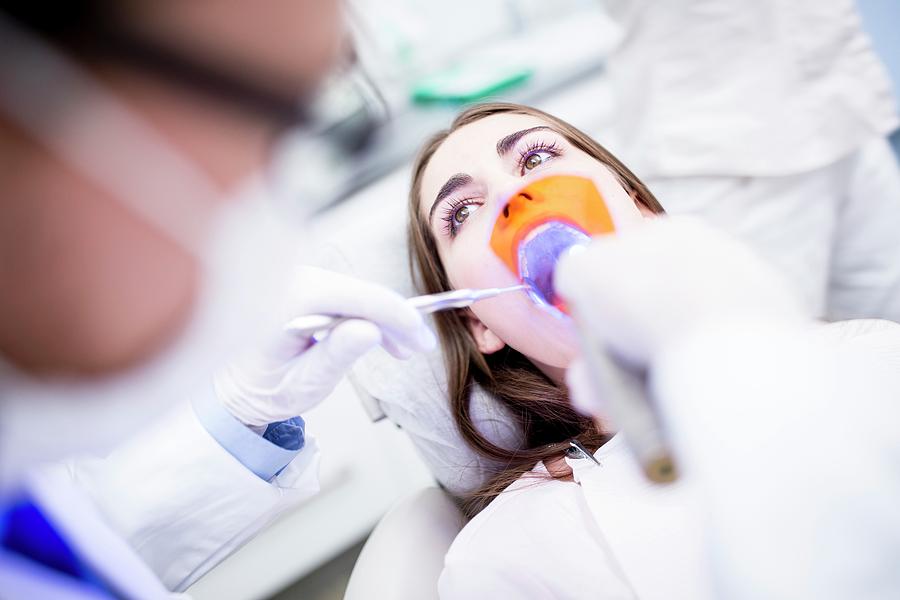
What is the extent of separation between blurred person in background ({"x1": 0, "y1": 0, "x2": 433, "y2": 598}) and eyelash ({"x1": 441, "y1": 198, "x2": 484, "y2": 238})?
0.60 meters

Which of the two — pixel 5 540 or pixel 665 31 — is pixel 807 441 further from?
pixel 665 31

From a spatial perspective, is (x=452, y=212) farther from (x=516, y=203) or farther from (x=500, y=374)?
(x=500, y=374)

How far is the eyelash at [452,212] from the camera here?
1166 millimetres

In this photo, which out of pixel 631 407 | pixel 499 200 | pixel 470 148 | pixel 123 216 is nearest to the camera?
pixel 123 216

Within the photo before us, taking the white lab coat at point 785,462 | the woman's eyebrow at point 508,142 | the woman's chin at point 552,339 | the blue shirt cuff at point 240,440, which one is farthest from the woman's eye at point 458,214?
the white lab coat at point 785,462

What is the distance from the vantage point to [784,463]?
0.51 m

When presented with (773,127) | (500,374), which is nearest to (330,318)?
(500,374)

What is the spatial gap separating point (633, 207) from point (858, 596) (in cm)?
71

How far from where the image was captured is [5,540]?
71cm

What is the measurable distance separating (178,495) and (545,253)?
0.70 m

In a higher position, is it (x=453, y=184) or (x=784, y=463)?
(x=453, y=184)

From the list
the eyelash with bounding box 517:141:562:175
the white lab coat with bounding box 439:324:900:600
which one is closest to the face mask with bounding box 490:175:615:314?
the eyelash with bounding box 517:141:562:175

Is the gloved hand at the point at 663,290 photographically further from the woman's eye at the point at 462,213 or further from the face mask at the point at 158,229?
the woman's eye at the point at 462,213

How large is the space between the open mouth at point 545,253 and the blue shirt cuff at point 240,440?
0.50 m
